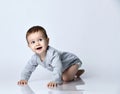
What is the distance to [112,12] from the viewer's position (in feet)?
6.50

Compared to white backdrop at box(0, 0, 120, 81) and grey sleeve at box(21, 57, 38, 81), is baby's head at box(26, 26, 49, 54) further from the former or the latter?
white backdrop at box(0, 0, 120, 81)

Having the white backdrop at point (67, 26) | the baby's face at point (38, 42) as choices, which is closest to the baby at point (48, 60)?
the baby's face at point (38, 42)

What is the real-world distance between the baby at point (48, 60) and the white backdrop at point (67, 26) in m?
0.26

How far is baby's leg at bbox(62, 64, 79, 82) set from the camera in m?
1.58

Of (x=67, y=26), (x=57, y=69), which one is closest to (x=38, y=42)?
(x=57, y=69)

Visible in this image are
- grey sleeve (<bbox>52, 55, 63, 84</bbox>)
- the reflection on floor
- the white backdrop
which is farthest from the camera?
the white backdrop

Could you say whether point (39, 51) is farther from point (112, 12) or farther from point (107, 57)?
A: point (112, 12)

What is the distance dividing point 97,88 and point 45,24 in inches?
22.9

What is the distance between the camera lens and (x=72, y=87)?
1.45m

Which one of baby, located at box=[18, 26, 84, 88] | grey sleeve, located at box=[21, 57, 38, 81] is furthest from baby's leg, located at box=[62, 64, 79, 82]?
grey sleeve, located at box=[21, 57, 38, 81]

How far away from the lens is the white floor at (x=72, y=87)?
4.56 ft

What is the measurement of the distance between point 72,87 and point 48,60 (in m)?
0.13

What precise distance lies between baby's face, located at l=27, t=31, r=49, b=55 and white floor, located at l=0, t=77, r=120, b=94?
116 millimetres

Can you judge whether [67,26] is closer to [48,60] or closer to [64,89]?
[48,60]
